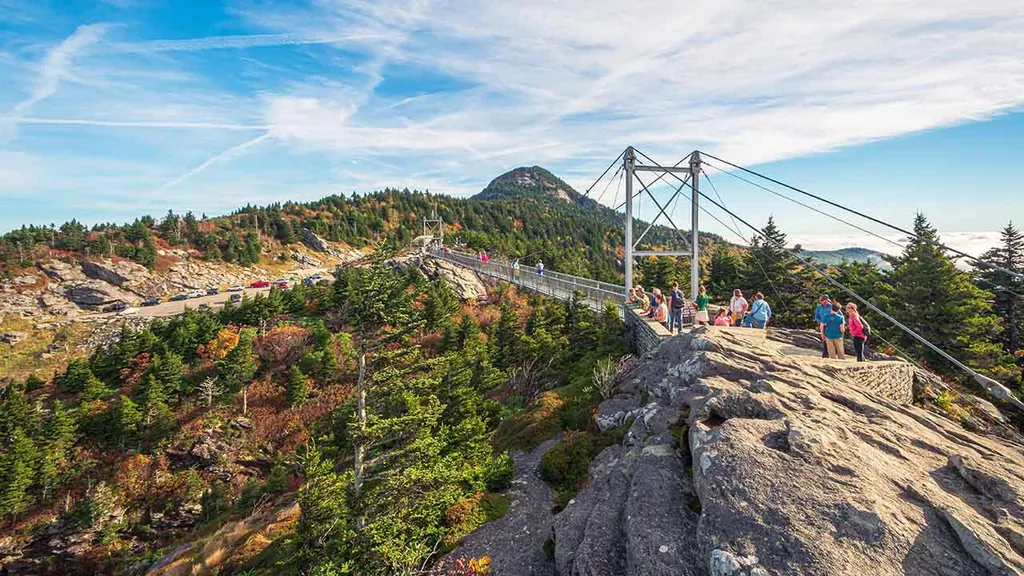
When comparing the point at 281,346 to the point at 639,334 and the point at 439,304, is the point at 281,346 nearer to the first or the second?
the point at 439,304

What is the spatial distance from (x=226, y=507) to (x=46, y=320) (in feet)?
150

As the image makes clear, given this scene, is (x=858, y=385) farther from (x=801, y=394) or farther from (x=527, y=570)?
(x=527, y=570)

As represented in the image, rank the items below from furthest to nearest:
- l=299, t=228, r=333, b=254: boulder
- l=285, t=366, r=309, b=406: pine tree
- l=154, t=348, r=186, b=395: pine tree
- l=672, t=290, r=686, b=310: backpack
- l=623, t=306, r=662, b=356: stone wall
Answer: l=299, t=228, r=333, b=254: boulder → l=154, t=348, r=186, b=395: pine tree → l=285, t=366, r=309, b=406: pine tree → l=623, t=306, r=662, b=356: stone wall → l=672, t=290, r=686, b=310: backpack

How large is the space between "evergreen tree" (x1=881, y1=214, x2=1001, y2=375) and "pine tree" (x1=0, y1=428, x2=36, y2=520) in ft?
158

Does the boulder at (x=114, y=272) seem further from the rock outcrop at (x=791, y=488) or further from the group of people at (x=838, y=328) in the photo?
the group of people at (x=838, y=328)

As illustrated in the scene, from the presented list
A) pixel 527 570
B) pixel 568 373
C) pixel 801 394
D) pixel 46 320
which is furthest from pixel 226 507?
pixel 46 320

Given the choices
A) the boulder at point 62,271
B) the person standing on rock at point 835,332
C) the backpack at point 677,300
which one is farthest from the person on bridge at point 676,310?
the boulder at point 62,271

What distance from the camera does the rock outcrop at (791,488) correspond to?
4363mm

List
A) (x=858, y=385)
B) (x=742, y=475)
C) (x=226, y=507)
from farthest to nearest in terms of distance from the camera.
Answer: (x=226, y=507) < (x=858, y=385) < (x=742, y=475)

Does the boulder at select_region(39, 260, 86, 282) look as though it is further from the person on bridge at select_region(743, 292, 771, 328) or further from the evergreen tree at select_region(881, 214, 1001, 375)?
the evergreen tree at select_region(881, 214, 1001, 375)

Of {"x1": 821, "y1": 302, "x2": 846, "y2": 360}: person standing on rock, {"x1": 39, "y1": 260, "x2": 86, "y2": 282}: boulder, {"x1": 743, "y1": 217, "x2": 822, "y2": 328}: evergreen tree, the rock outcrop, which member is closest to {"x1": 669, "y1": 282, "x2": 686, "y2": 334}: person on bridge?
{"x1": 821, "y1": 302, "x2": 846, "y2": 360}: person standing on rock

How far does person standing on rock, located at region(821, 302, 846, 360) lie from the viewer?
1016 cm

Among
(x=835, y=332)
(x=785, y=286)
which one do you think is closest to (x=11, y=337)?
(x=835, y=332)

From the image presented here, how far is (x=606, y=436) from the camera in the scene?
36.9 feet
